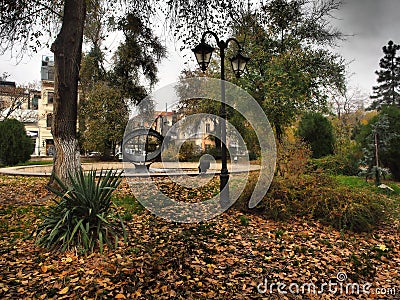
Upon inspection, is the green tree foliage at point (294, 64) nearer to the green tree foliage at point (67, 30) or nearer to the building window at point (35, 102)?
the green tree foliage at point (67, 30)

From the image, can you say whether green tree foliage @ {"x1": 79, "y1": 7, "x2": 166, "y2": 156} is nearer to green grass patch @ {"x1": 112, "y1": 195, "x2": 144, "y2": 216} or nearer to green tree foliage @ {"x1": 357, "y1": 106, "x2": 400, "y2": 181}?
green grass patch @ {"x1": 112, "y1": 195, "x2": 144, "y2": 216}

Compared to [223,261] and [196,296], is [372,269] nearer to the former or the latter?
[223,261]

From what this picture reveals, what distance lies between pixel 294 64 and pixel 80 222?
1000 cm

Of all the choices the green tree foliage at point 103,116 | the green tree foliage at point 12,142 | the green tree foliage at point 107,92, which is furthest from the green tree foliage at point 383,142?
the green tree foliage at point 12,142

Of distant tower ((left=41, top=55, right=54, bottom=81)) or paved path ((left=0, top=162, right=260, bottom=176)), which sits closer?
paved path ((left=0, top=162, right=260, bottom=176))

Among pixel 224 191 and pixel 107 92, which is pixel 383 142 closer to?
pixel 224 191

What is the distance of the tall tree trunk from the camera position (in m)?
6.30

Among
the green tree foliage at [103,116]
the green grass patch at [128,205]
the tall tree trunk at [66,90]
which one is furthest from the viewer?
the green tree foliage at [103,116]

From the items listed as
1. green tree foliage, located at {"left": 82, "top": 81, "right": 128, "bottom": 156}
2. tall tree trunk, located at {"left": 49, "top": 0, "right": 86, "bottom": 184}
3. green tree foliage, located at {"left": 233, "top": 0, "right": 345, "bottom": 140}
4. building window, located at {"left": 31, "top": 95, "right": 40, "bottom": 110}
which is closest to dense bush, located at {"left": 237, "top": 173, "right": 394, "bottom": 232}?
tall tree trunk, located at {"left": 49, "top": 0, "right": 86, "bottom": 184}

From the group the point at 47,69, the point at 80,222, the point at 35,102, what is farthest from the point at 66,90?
the point at 35,102

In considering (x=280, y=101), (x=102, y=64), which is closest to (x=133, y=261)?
(x=280, y=101)

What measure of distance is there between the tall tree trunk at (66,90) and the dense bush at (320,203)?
4.08 metres

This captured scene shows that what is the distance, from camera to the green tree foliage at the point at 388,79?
34344 millimetres

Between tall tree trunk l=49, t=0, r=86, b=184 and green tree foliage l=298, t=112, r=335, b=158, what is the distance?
1163 cm
